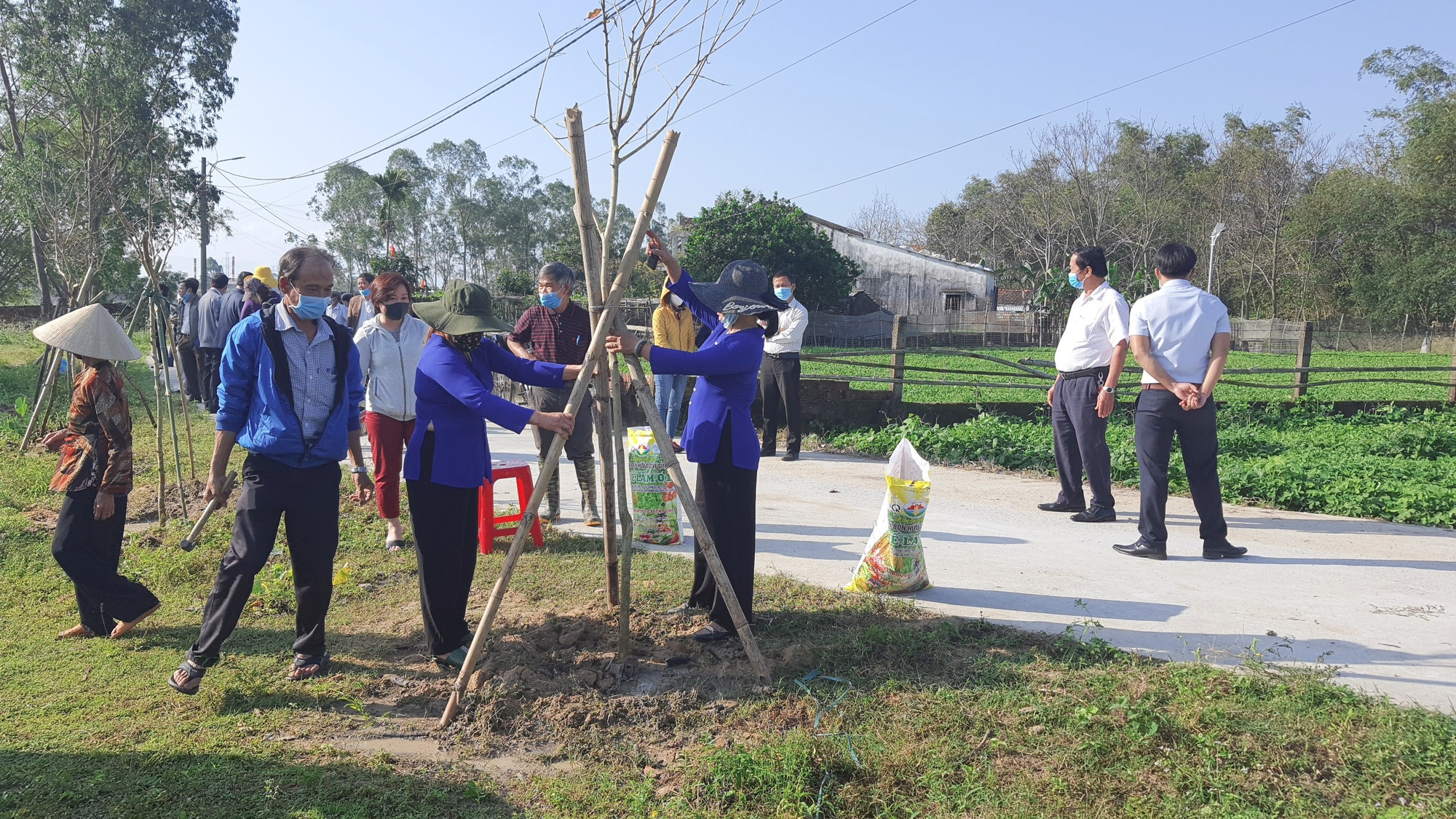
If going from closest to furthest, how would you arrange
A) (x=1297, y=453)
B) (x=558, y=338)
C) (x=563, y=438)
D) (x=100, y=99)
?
(x=563, y=438), (x=558, y=338), (x=1297, y=453), (x=100, y=99)

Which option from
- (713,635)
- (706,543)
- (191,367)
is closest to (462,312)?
(706,543)

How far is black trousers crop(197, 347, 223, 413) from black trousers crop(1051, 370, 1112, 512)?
10.2 m

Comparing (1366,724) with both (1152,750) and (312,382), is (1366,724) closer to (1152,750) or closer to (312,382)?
(1152,750)

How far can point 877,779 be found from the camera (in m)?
2.93

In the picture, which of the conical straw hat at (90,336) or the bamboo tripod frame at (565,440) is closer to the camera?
the bamboo tripod frame at (565,440)

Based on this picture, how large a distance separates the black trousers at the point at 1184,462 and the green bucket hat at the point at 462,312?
12.9 feet

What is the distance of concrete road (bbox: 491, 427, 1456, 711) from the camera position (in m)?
3.94

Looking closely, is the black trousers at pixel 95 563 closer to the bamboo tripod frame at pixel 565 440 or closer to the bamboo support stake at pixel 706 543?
the bamboo tripod frame at pixel 565 440

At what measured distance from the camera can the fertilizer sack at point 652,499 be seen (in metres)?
5.82

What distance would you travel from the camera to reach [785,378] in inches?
360

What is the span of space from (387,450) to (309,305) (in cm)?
203

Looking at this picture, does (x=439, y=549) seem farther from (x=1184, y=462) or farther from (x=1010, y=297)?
(x=1010, y=297)

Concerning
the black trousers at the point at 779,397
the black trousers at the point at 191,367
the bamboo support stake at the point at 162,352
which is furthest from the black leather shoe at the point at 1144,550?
the black trousers at the point at 191,367

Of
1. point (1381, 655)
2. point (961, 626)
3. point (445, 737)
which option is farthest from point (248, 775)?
point (1381, 655)
